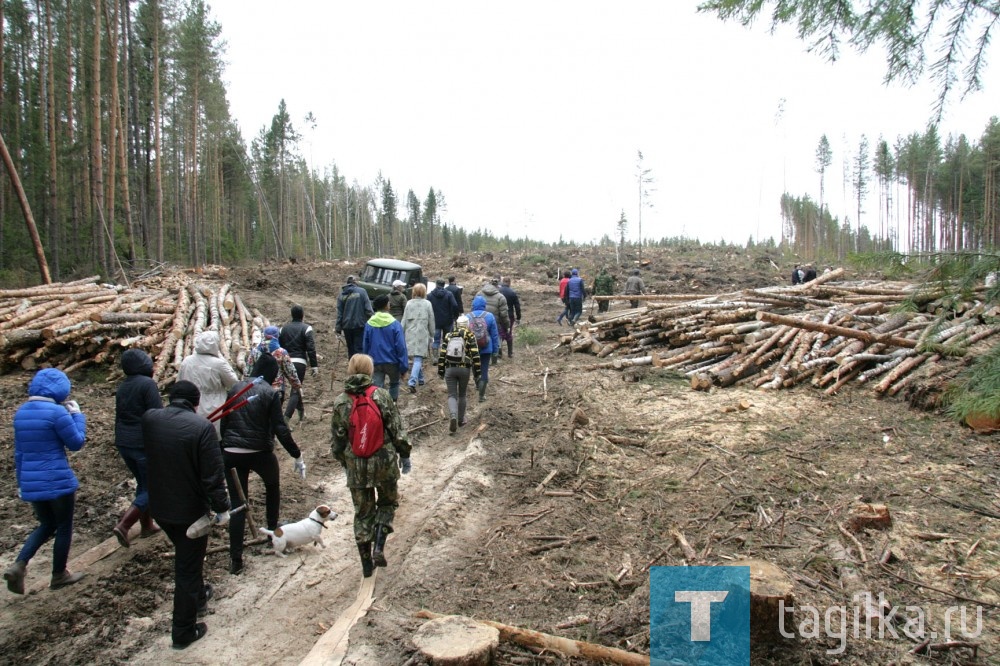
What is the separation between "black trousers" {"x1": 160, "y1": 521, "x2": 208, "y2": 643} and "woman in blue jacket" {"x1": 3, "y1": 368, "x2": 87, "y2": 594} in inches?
54.8

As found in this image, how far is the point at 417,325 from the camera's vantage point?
32.1ft

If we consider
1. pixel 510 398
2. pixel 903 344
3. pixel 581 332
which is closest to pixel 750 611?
pixel 510 398

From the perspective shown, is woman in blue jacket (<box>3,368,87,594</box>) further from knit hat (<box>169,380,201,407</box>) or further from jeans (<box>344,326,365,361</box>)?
jeans (<box>344,326,365,361</box>)

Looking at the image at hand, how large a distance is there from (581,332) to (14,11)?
28.4 m

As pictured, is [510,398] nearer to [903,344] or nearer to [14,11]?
[903,344]

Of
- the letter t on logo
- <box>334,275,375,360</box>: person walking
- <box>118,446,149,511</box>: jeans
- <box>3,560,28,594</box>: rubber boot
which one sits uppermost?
<box>334,275,375,360</box>: person walking

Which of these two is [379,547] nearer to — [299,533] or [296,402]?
[299,533]

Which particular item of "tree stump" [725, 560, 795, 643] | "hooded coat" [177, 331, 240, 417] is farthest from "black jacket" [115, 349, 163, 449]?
"tree stump" [725, 560, 795, 643]

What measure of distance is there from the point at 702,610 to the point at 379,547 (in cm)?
276

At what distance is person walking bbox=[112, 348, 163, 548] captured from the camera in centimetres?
518

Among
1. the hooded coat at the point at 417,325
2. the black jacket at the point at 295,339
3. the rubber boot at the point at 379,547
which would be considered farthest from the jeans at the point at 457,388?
the rubber boot at the point at 379,547

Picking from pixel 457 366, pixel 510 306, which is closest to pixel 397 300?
pixel 510 306

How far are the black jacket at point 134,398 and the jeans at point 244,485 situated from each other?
91 cm

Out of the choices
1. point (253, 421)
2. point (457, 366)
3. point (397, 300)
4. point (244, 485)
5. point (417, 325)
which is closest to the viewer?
point (253, 421)
